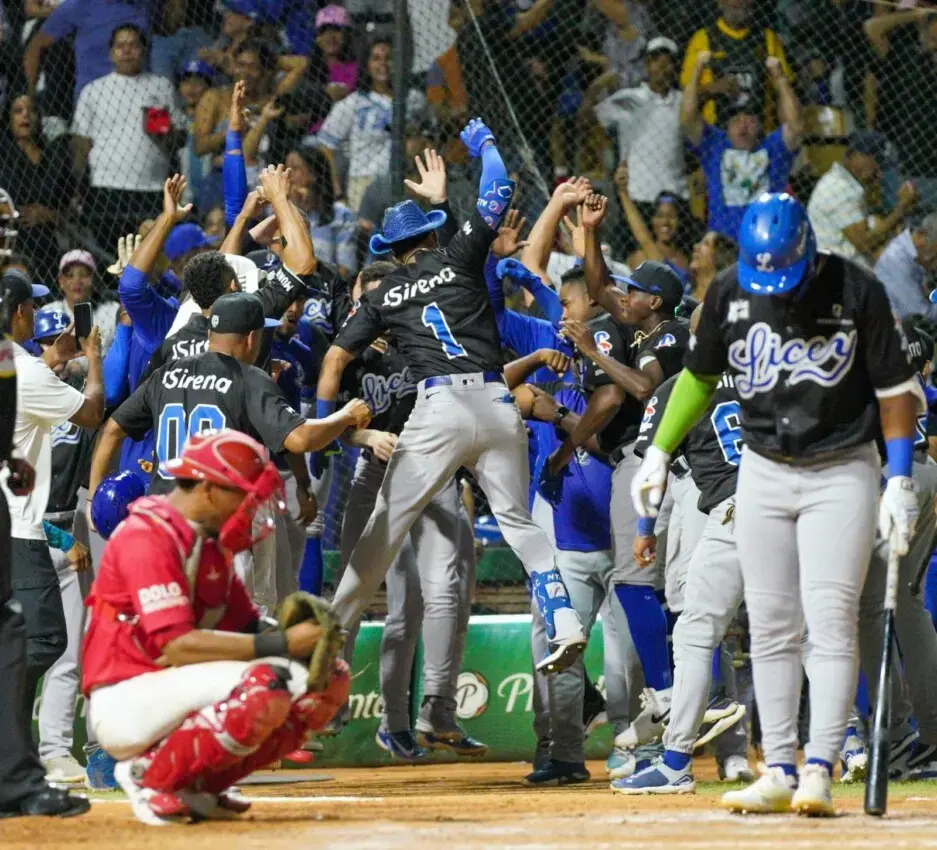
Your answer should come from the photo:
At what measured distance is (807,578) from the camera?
18.0 ft

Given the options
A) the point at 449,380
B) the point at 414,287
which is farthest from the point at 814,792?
the point at 414,287

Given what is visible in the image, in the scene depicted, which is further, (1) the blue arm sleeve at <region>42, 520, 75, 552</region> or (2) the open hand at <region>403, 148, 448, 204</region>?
(2) the open hand at <region>403, 148, 448, 204</region>

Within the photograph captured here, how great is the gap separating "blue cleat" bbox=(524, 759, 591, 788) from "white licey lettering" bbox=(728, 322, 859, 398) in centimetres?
289

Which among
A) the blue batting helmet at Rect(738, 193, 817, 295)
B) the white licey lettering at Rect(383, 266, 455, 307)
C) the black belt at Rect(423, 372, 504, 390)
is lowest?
the black belt at Rect(423, 372, 504, 390)

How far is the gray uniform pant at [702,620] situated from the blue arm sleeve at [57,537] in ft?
9.22

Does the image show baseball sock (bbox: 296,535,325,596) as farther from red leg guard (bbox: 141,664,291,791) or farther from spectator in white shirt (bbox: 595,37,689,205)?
spectator in white shirt (bbox: 595,37,689,205)

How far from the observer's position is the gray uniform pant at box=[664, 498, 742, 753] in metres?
6.86

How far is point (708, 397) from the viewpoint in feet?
19.6

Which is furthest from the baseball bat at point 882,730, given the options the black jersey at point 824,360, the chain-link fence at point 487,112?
the chain-link fence at point 487,112

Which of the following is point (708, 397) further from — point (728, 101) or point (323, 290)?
point (728, 101)

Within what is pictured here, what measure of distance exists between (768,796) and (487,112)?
24.0 feet

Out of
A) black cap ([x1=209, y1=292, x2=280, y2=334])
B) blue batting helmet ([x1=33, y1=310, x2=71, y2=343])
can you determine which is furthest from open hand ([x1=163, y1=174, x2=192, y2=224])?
black cap ([x1=209, y1=292, x2=280, y2=334])

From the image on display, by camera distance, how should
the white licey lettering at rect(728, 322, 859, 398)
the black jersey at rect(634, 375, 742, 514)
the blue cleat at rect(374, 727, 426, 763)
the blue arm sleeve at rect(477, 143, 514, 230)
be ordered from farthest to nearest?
the blue cleat at rect(374, 727, 426, 763), the blue arm sleeve at rect(477, 143, 514, 230), the black jersey at rect(634, 375, 742, 514), the white licey lettering at rect(728, 322, 859, 398)

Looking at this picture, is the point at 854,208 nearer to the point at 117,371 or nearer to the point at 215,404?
the point at 117,371
